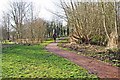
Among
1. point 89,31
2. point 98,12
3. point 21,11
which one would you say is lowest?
point 89,31

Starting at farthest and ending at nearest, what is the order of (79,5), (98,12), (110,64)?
(79,5) → (98,12) → (110,64)

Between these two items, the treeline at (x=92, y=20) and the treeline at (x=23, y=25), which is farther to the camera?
the treeline at (x=23, y=25)

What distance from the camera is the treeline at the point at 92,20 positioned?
15258 mm

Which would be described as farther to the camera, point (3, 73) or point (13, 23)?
point (13, 23)

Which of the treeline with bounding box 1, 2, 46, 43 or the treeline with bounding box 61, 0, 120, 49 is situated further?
the treeline with bounding box 1, 2, 46, 43

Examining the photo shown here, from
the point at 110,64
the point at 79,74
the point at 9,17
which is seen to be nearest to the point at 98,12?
the point at 110,64

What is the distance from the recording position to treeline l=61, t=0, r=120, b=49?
50.1 feet

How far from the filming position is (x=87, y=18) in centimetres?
1762

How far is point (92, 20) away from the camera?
1744 centimetres

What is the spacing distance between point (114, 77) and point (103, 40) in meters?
12.7

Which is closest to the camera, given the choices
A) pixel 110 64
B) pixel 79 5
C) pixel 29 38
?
pixel 110 64

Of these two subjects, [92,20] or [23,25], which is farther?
[23,25]

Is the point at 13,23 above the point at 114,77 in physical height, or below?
above

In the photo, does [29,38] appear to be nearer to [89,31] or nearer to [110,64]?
[89,31]
